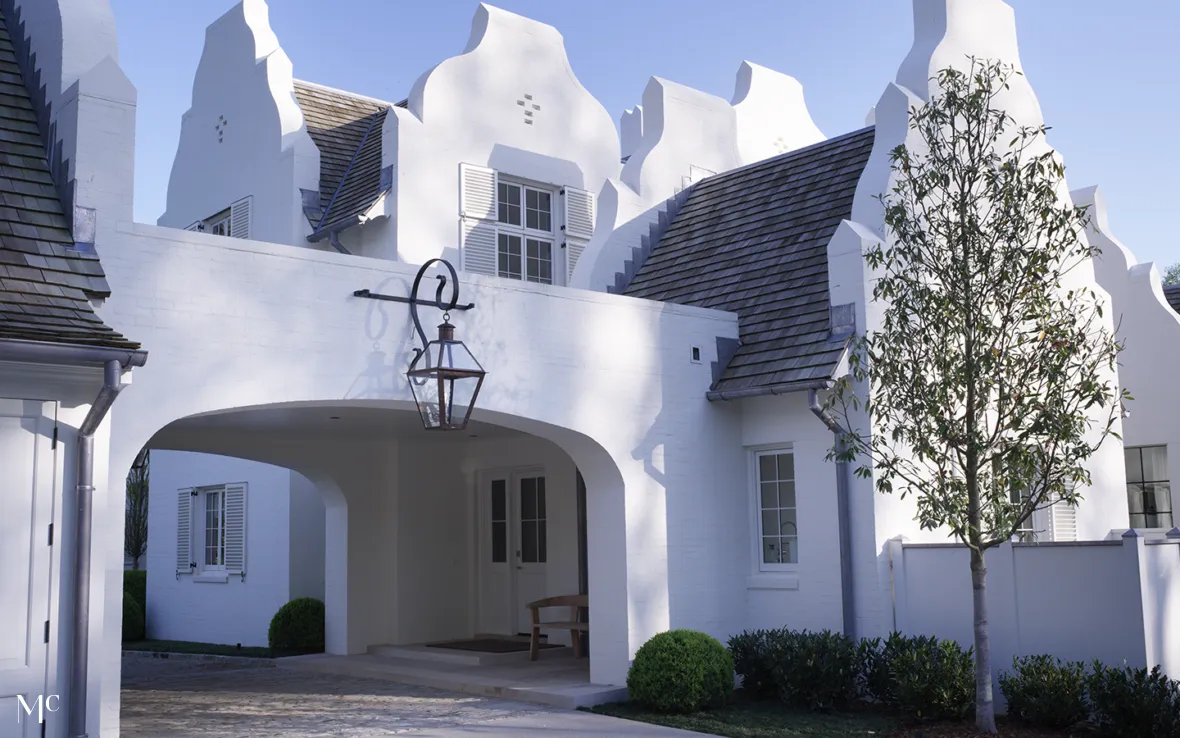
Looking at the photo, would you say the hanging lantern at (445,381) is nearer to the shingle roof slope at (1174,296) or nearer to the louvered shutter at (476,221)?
the louvered shutter at (476,221)

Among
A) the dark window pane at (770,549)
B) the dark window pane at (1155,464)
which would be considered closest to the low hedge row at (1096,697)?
the dark window pane at (770,549)

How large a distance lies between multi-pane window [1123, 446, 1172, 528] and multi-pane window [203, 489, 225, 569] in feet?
45.5

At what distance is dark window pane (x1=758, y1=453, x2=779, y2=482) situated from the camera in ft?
42.7

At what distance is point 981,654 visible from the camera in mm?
9352

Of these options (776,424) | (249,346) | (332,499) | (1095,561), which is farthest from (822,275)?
(332,499)

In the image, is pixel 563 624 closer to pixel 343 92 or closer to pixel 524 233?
pixel 524 233

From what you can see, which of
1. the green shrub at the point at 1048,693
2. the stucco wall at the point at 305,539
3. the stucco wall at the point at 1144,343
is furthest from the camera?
the stucco wall at the point at 305,539

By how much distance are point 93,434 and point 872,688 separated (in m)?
7.12

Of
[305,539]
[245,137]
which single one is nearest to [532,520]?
[305,539]

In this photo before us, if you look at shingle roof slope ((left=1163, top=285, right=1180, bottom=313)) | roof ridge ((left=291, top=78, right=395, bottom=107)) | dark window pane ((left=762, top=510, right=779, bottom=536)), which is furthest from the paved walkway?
shingle roof slope ((left=1163, top=285, right=1180, bottom=313))

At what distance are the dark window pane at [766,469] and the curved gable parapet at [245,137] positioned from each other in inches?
299

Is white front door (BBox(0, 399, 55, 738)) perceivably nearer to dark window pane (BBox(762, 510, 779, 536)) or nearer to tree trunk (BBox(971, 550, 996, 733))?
tree trunk (BBox(971, 550, 996, 733))

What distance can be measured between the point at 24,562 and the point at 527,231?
9720mm

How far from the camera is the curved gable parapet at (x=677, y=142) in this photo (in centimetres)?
1645
